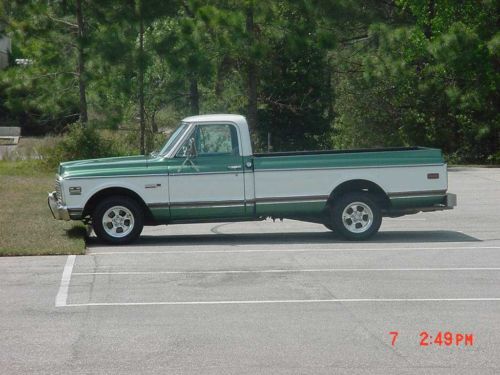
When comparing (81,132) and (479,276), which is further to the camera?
(81,132)

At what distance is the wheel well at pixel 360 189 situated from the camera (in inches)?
606

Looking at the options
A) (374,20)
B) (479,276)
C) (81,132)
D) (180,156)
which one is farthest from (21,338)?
(374,20)

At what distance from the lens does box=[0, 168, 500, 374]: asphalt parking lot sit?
790 cm

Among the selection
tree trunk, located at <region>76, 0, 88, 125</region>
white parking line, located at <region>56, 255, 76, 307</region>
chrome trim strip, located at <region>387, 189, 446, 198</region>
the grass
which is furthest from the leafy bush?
white parking line, located at <region>56, 255, 76, 307</region>

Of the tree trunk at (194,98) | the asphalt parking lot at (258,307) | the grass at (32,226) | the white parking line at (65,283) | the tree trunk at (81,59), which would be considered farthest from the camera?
the tree trunk at (194,98)

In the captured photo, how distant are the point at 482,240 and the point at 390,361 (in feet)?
27.1

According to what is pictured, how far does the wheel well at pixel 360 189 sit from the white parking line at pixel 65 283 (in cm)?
411

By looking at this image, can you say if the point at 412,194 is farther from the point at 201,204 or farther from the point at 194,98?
the point at 194,98

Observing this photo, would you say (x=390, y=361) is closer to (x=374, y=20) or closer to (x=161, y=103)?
(x=161, y=103)

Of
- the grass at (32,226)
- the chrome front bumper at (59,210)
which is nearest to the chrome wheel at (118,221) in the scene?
the grass at (32,226)

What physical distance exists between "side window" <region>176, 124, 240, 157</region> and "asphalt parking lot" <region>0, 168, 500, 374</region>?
4.66 ft

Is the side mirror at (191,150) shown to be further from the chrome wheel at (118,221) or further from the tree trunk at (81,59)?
the tree trunk at (81,59)

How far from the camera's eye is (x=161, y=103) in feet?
116

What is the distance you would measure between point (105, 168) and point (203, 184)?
1.49 m
